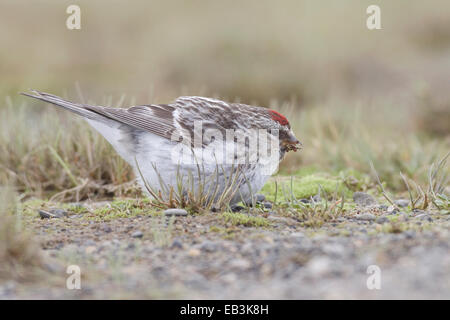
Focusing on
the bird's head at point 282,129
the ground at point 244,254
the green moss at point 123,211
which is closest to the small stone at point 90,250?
the ground at point 244,254

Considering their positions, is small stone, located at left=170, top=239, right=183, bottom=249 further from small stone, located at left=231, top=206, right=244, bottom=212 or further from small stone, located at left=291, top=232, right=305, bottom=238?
small stone, located at left=231, top=206, right=244, bottom=212

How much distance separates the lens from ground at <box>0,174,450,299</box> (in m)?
3.43

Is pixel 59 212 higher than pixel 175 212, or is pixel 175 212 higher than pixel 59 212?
pixel 175 212

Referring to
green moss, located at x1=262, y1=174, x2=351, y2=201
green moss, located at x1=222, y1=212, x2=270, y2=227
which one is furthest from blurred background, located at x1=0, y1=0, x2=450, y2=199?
green moss, located at x1=222, y1=212, x2=270, y2=227

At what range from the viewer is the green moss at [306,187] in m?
6.59

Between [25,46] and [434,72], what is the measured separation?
446 inches

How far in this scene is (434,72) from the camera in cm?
1535

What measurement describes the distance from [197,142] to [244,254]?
161 cm

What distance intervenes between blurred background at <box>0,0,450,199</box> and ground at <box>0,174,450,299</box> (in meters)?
3.78

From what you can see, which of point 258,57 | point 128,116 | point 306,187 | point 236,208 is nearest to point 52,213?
point 128,116

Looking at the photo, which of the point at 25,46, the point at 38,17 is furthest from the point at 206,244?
the point at 38,17

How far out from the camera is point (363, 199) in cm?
630

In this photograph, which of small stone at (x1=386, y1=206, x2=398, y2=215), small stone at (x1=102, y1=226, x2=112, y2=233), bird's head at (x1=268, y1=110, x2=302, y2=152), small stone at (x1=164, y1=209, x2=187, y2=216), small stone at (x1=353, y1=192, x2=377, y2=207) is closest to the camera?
small stone at (x1=102, y1=226, x2=112, y2=233)

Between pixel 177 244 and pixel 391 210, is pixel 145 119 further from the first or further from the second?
pixel 391 210
